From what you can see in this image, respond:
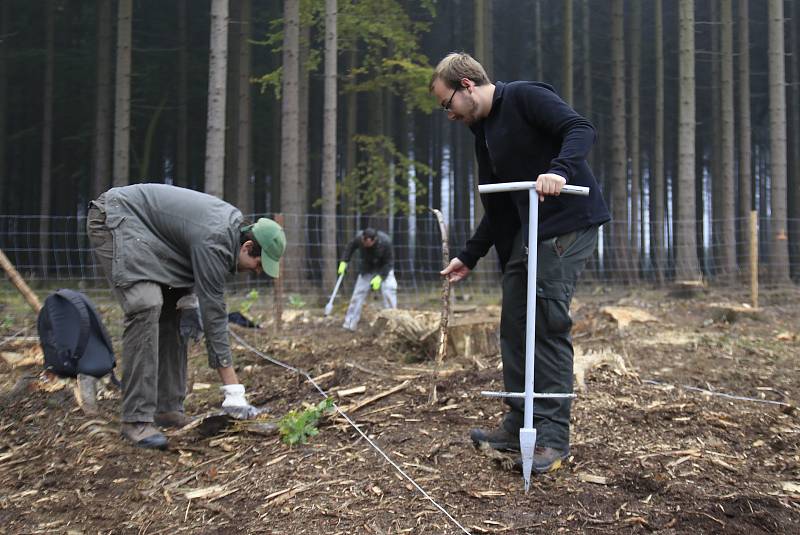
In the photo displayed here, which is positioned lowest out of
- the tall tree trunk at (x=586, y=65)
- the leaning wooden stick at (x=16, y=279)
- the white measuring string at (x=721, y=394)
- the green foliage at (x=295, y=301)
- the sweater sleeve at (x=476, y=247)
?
the white measuring string at (x=721, y=394)

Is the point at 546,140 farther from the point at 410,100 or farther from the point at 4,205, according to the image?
the point at 4,205

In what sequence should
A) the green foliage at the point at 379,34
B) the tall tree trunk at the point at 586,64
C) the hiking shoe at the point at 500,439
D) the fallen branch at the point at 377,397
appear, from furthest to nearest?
the tall tree trunk at the point at 586,64 → the green foliage at the point at 379,34 → the fallen branch at the point at 377,397 → the hiking shoe at the point at 500,439

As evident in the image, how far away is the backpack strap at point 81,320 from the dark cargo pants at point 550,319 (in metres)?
2.46

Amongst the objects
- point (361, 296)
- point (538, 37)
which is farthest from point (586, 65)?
point (361, 296)

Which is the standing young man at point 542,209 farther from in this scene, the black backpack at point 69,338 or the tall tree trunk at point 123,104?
the tall tree trunk at point 123,104

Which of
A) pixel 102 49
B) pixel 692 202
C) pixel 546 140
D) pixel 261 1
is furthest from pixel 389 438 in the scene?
pixel 261 1

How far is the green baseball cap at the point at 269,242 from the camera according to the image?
12.3 ft

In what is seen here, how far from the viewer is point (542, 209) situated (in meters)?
2.95

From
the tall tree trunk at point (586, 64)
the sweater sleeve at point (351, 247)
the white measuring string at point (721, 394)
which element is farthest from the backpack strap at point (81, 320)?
the tall tree trunk at point (586, 64)

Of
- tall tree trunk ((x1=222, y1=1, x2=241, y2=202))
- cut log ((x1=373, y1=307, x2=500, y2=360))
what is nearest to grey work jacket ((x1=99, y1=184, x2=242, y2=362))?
cut log ((x1=373, y1=307, x2=500, y2=360))

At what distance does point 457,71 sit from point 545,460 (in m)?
1.77

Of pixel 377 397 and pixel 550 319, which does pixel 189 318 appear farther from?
pixel 550 319

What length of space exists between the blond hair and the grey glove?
2.18 meters

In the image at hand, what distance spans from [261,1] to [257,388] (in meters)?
21.0
